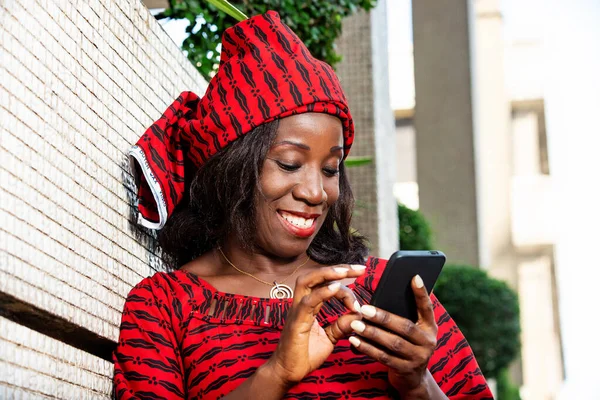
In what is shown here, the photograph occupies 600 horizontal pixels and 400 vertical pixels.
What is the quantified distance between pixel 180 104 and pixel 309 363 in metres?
0.96

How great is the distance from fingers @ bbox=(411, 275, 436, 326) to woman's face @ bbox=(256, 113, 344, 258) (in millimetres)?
412

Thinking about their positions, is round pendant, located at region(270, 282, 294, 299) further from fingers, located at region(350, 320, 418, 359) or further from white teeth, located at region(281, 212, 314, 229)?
fingers, located at region(350, 320, 418, 359)

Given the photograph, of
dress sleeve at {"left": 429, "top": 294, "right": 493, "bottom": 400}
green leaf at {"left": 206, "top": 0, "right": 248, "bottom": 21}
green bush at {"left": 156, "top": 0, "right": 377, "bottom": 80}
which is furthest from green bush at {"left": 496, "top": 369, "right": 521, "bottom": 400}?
dress sleeve at {"left": 429, "top": 294, "right": 493, "bottom": 400}

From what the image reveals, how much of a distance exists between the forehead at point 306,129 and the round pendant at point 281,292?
0.37 m

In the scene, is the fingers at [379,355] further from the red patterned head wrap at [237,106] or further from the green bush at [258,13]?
the green bush at [258,13]

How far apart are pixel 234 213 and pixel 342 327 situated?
0.52 meters

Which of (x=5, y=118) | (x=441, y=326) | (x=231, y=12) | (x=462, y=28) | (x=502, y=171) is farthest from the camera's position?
(x=502, y=171)

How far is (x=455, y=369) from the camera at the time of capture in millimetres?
2361

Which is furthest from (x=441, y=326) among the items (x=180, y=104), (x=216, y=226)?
(x=180, y=104)

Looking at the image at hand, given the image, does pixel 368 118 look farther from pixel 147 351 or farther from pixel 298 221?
pixel 147 351

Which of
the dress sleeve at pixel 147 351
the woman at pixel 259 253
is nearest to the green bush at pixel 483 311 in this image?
the woman at pixel 259 253

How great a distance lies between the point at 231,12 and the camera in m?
2.91

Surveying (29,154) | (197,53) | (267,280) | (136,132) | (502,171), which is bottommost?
(267,280)

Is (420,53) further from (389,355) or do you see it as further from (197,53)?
(389,355)
